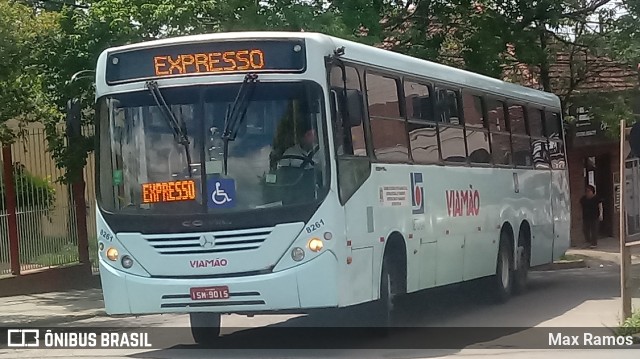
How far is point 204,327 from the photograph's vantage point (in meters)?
12.6

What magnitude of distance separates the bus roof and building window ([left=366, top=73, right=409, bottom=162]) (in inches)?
9.2

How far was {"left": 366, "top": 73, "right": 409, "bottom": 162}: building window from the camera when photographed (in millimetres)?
12305

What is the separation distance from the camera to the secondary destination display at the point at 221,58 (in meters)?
11.0

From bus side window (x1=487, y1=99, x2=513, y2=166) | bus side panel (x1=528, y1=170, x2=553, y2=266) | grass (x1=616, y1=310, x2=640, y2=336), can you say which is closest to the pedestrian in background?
bus side panel (x1=528, y1=170, x2=553, y2=266)

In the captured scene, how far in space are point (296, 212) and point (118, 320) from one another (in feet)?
22.3

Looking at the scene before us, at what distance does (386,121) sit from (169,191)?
3062mm

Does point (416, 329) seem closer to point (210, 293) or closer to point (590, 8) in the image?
point (210, 293)

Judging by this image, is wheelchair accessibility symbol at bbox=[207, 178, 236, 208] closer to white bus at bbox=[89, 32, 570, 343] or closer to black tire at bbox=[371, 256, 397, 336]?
white bus at bbox=[89, 32, 570, 343]

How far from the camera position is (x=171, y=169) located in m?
11.0

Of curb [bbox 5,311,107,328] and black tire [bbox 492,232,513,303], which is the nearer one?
curb [bbox 5,311,107,328]

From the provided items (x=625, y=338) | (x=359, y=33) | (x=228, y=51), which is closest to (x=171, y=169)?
(x=228, y=51)

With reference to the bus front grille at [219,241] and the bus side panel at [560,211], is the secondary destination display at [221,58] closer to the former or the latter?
the bus front grille at [219,241]

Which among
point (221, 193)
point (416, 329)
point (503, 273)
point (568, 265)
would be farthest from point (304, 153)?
point (568, 265)

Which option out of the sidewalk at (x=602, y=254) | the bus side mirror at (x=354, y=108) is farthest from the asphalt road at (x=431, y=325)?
the sidewalk at (x=602, y=254)
